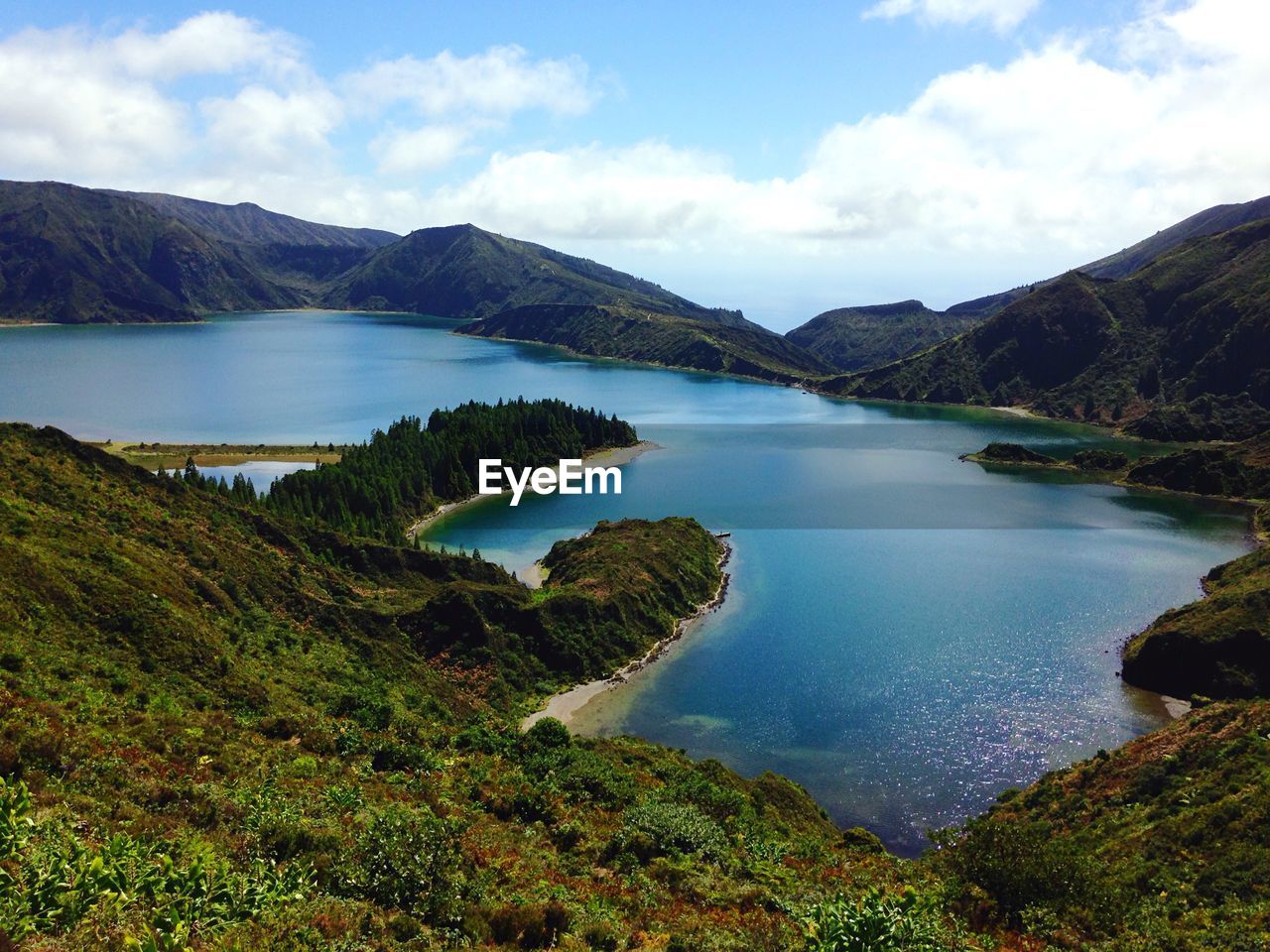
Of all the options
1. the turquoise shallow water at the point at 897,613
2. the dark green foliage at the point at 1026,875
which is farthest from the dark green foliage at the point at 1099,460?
the dark green foliage at the point at 1026,875

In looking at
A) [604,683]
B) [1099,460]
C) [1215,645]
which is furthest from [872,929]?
[1099,460]

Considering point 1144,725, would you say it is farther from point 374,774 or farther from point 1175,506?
point 1175,506

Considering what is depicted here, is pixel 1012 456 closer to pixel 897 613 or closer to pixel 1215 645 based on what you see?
pixel 897 613

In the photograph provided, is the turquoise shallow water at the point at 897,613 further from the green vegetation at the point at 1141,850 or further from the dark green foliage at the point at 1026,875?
the dark green foliage at the point at 1026,875

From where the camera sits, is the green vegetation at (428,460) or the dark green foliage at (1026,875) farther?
the green vegetation at (428,460)

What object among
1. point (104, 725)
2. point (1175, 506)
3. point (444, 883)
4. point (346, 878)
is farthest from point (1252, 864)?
point (1175, 506)

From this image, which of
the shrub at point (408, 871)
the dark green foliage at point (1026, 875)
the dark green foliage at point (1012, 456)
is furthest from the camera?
the dark green foliage at point (1012, 456)
